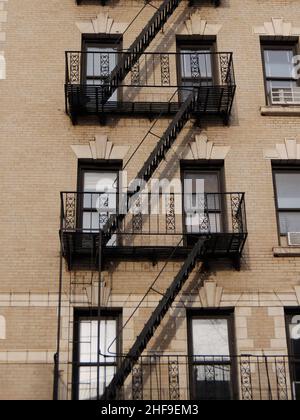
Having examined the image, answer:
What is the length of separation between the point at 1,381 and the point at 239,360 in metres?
4.35

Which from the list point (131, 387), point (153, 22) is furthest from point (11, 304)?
point (153, 22)

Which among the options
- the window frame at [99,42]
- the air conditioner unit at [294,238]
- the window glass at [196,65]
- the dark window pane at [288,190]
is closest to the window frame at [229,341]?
the air conditioner unit at [294,238]

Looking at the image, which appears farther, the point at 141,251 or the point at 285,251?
the point at 285,251

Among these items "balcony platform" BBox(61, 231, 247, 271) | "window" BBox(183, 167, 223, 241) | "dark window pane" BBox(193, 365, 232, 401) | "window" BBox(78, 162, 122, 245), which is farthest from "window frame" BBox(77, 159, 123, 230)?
"dark window pane" BBox(193, 365, 232, 401)

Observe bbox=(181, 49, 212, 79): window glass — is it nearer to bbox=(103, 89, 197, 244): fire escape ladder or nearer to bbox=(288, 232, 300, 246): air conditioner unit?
bbox=(103, 89, 197, 244): fire escape ladder

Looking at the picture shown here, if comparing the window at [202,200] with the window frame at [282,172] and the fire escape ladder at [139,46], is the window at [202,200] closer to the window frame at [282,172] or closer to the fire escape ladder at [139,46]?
the window frame at [282,172]

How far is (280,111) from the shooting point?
16203 mm

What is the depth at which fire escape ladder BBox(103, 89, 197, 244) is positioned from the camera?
14234mm

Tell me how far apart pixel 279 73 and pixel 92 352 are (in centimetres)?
779

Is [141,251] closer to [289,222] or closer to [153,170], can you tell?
[153,170]

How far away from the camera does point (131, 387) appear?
43.7ft

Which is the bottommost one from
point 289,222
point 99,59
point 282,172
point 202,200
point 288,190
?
point 289,222

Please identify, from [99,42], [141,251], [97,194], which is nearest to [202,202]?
[141,251]

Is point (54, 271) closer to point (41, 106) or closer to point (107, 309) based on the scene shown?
point (107, 309)
